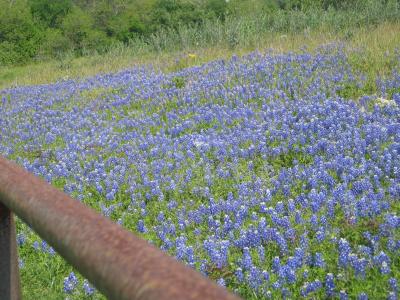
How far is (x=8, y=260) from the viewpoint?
1.56m

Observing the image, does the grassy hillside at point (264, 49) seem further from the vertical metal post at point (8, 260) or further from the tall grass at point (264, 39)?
the vertical metal post at point (8, 260)

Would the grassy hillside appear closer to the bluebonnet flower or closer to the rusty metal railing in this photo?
the bluebonnet flower

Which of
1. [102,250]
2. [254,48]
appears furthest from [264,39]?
[102,250]

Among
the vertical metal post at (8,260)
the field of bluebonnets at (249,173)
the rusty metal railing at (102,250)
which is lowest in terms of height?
the field of bluebonnets at (249,173)

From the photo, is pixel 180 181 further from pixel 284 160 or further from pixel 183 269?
pixel 183 269

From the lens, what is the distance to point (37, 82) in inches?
661

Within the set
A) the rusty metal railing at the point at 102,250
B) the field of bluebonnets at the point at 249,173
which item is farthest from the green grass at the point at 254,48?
the rusty metal railing at the point at 102,250

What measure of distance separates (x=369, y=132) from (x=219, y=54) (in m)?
8.09

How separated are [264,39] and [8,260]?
1263 cm

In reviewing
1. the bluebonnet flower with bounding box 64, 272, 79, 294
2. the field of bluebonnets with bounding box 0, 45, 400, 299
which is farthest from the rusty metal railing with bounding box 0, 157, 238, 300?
the bluebonnet flower with bounding box 64, 272, 79, 294

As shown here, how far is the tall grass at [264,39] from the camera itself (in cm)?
1083

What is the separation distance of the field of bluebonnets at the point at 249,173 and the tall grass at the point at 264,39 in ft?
4.39

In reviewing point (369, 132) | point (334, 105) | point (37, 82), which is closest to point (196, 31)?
point (37, 82)

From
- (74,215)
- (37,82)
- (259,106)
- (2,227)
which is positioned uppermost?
(74,215)
